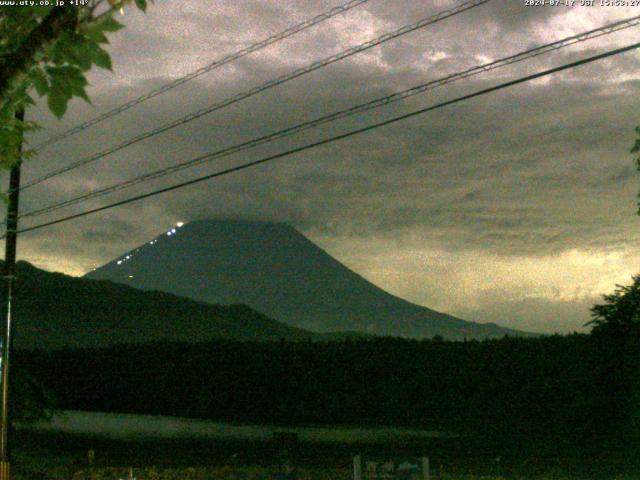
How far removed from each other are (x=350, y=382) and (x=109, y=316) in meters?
66.9

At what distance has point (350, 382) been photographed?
3419cm

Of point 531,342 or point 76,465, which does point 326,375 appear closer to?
point 531,342

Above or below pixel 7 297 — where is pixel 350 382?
below

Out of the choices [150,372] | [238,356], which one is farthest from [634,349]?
[150,372]

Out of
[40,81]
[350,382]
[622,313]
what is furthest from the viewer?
[350,382]

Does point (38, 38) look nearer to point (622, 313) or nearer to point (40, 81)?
point (40, 81)

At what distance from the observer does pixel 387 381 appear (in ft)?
109

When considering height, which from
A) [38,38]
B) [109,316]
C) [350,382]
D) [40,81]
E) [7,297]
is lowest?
[350,382]

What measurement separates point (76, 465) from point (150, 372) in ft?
68.4

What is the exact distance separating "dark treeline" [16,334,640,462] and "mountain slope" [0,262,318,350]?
4390 centimetres

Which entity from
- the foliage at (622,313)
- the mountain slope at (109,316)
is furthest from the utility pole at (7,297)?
the mountain slope at (109,316)

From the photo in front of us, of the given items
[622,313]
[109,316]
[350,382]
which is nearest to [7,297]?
[622,313]

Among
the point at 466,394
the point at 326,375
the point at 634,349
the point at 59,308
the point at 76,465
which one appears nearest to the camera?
the point at 634,349

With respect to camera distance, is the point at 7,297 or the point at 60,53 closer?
the point at 60,53
